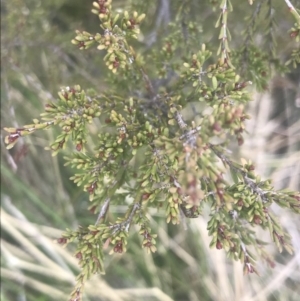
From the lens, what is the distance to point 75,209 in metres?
1.53

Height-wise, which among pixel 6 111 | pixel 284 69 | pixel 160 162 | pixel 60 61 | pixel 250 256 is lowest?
pixel 250 256

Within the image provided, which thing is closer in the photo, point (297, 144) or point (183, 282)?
point (183, 282)

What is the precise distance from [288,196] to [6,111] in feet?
2.48

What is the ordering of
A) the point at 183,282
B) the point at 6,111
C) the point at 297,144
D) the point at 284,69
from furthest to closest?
the point at 297,144, the point at 183,282, the point at 6,111, the point at 284,69

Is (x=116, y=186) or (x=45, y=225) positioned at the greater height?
(x=45, y=225)

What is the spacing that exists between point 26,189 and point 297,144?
1.07m

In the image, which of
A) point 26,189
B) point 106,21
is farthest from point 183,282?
point 106,21

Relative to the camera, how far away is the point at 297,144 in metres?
1.68

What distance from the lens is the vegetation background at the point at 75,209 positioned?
1253mm

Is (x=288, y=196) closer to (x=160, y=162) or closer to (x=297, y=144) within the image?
(x=160, y=162)

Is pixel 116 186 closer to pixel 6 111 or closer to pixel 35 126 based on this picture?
pixel 35 126

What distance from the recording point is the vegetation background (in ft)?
4.11

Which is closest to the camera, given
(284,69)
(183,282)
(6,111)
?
(284,69)

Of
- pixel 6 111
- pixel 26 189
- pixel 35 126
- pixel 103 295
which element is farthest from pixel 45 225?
pixel 35 126
